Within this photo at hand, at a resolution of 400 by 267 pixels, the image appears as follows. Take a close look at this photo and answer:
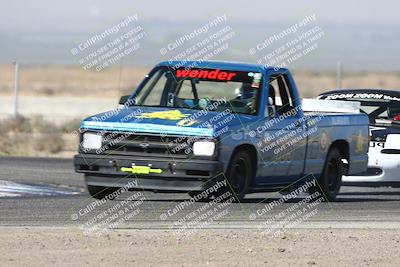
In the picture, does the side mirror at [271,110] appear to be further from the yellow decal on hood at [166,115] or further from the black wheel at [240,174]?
the yellow decal on hood at [166,115]

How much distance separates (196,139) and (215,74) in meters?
1.68

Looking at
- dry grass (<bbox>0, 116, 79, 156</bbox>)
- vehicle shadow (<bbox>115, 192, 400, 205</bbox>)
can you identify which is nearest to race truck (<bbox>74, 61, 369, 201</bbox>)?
vehicle shadow (<bbox>115, 192, 400, 205</bbox>)

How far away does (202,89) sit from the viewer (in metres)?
14.5

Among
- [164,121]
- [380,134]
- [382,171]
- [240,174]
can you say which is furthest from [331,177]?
[164,121]

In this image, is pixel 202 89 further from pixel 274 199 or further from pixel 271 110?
pixel 274 199

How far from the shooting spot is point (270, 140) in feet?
46.5

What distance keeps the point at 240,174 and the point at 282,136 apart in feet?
2.88

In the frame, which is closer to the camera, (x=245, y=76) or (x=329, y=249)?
(x=329, y=249)

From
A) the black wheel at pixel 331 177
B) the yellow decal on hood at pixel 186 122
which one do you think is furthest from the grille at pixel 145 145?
the black wheel at pixel 331 177

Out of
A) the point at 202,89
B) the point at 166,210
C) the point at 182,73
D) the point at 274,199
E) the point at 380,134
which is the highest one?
the point at 182,73

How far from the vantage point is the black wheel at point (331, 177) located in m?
15.5

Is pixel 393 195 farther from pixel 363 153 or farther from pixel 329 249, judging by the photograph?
pixel 329 249

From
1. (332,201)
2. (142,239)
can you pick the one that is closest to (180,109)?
(332,201)

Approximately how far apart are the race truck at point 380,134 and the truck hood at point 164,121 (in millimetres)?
3242
